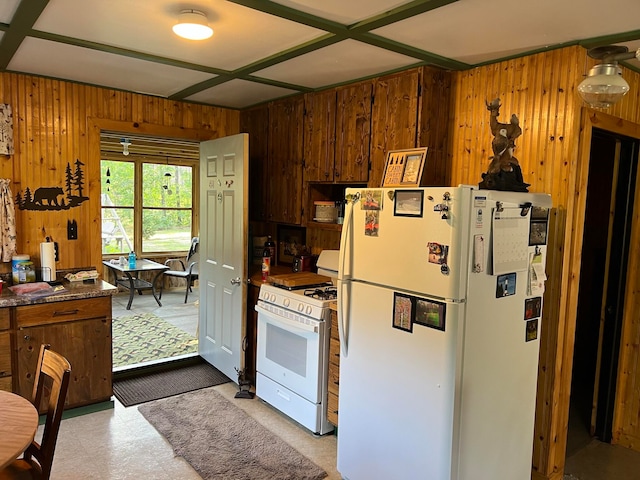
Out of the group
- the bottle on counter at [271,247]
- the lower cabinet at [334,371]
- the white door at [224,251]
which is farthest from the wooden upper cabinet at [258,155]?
the lower cabinet at [334,371]

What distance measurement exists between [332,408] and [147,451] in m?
1.17

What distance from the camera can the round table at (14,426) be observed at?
5.05ft

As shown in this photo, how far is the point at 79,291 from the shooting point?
333 centimetres

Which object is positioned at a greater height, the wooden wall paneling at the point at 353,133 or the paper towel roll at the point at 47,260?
the wooden wall paneling at the point at 353,133

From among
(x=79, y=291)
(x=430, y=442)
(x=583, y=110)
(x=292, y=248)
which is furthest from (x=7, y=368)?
(x=583, y=110)

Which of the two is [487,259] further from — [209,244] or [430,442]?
[209,244]

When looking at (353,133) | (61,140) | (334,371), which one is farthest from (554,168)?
(61,140)

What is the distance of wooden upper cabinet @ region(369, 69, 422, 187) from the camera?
116 inches

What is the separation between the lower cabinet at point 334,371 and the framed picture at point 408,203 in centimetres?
104

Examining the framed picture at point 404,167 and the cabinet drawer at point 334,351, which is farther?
the cabinet drawer at point 334,351

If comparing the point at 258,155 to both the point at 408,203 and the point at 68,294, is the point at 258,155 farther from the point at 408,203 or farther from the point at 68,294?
the point at 408,203

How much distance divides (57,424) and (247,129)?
3263 mm

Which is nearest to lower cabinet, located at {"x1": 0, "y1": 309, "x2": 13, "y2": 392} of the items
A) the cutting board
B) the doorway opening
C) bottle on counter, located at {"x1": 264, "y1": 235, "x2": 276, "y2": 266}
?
the cutting board

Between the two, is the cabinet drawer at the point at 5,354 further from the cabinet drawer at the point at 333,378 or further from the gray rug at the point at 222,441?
the cabinet drawer at the point at 333,378
